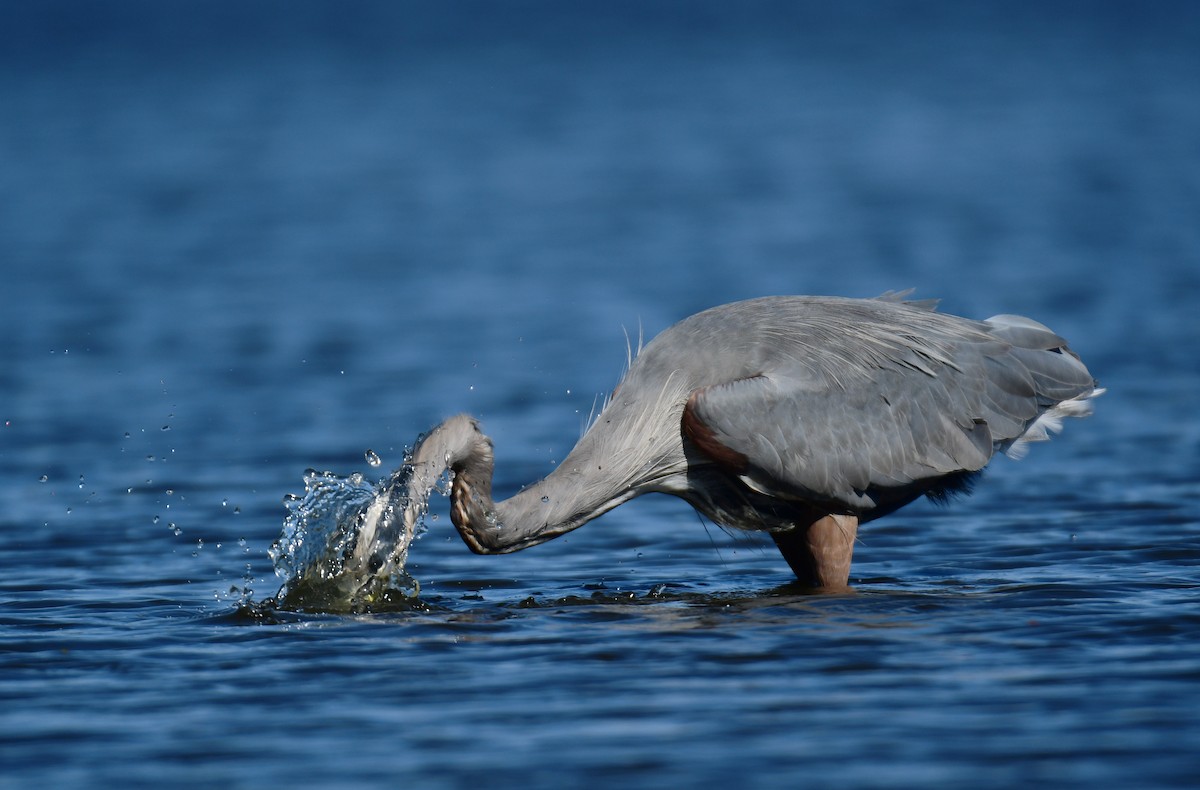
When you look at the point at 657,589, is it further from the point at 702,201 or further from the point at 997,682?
the point at 702,201

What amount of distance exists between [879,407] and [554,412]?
20.1ft

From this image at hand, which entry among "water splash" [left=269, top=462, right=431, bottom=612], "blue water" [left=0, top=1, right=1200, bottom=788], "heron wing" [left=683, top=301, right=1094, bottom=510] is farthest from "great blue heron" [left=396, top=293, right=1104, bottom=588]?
"blue water" [left=0, top=1, right=1200, bottom=788]

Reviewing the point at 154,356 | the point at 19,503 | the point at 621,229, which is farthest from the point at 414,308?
the point at 19,503

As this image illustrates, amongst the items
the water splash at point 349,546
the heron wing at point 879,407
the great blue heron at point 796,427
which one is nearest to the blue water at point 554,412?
the water splash at point 349,546

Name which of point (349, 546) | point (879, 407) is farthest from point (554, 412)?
point (349, 546)

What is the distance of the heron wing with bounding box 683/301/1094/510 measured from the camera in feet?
Answer: 31.8

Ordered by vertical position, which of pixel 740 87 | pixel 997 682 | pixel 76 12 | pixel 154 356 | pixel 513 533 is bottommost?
pixel 997 682

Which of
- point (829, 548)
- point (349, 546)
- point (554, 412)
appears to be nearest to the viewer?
point (349, 546)

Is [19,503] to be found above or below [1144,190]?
below

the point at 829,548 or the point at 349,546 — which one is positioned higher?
the point at 349,546

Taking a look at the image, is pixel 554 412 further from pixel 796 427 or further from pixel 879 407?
pixel 796 427

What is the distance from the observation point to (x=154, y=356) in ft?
61.2

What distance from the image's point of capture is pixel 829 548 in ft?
33.3

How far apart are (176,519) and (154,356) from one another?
21.1ft
